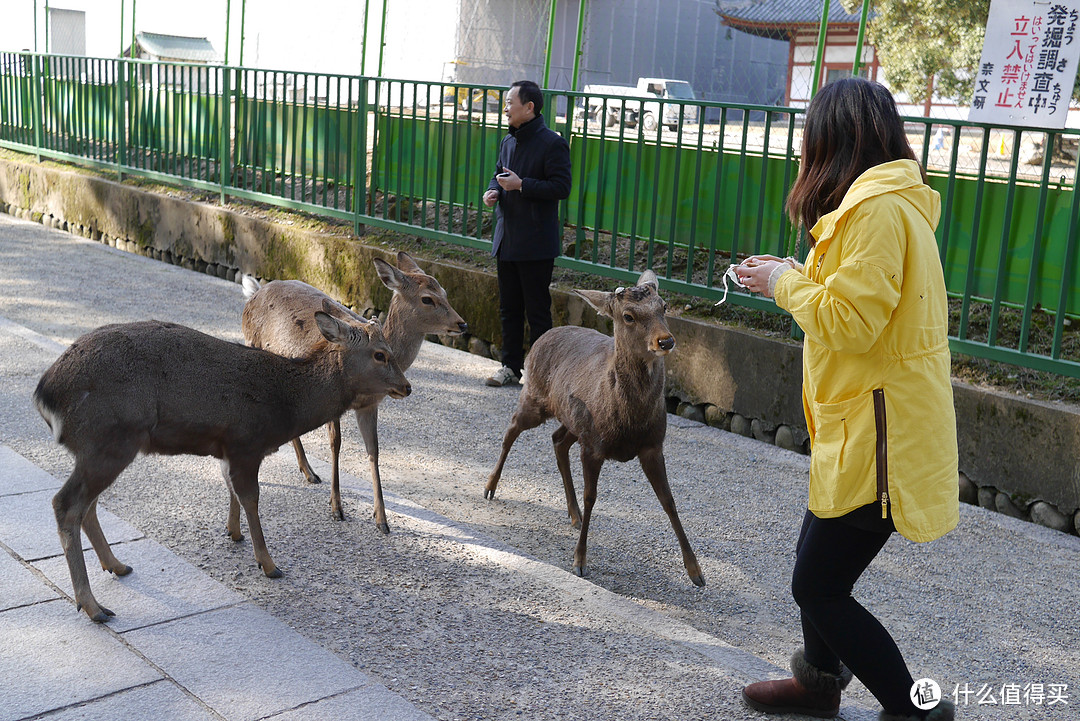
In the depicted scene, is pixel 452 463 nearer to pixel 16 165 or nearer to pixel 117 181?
pixel 117 181

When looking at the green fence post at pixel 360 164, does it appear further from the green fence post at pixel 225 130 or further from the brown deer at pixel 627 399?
the brown deer at pixel 627 399

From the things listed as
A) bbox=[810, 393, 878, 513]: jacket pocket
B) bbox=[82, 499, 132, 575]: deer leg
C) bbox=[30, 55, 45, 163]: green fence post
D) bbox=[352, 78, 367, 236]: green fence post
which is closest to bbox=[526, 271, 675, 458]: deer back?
bbox=[810, 393, 878, 513]: jacket pocket

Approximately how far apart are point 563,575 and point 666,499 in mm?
634

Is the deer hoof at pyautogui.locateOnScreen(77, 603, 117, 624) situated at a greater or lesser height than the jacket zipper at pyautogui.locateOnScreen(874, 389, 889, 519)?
lesser

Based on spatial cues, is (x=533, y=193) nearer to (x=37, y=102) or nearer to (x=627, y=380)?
(x=627, y=380)

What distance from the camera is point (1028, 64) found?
19.9 ft

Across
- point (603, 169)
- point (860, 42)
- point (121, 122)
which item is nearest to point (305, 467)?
point (603, 169)

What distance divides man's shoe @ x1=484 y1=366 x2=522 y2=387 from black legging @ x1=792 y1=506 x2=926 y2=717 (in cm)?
495

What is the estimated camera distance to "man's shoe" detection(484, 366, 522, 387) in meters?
7.86

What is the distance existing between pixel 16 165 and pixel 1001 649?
50.7 feet

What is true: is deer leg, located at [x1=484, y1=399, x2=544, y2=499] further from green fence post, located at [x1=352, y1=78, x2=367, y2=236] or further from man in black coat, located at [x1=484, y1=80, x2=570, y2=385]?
green fence post, located at [x1=352, y1=78, x2=367, y2=236]

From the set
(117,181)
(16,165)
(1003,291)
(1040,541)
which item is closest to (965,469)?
(1040,541)

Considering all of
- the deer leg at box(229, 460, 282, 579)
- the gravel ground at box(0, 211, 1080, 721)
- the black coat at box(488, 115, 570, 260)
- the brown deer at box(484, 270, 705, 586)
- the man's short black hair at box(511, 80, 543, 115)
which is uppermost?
the man's short black hair at box(511, 80, 543, 115)

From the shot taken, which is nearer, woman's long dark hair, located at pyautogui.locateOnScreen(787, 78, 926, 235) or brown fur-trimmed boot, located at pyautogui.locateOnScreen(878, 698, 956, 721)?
woman's long dark hair, located at pyautogui.locateOnScreen(787, 78, 926, 235)
